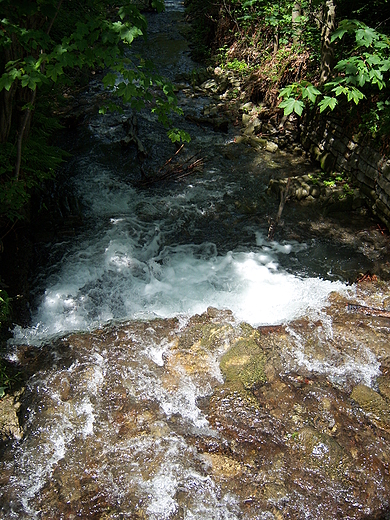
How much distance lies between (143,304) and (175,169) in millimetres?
3339

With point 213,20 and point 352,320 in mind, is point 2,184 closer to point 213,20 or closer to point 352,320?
point 352,320

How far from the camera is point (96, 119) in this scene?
8195mm

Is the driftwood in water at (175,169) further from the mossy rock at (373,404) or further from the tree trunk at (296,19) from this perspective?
the mossy rock at (373,404)

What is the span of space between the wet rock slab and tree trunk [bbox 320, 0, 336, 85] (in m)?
4.78

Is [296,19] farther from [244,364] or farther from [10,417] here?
[10,417]

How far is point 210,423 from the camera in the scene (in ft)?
9.74

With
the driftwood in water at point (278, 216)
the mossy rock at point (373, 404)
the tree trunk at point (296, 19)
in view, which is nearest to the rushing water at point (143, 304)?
the driftwood in water at point (278, 216)

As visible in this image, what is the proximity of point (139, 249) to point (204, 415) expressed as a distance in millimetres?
2655

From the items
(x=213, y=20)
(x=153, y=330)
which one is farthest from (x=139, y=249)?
(x=213, y=20)

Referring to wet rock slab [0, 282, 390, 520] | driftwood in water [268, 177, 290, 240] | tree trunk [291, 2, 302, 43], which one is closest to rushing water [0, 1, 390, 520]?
wet rock slab [0, 282, 390, 520]

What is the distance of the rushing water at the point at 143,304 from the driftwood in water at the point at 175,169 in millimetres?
169

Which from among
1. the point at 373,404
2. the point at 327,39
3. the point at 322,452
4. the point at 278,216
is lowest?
the point at 322,452

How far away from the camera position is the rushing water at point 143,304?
2559mm

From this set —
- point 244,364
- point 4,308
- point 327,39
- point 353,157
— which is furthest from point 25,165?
point 327,39
